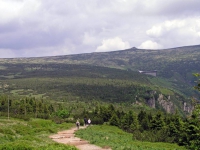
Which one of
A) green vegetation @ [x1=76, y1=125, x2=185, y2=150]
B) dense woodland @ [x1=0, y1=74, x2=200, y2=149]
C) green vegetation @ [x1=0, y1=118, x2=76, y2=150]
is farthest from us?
dense woodland @ [x1=0, y1=74, x2=200, y2=149]

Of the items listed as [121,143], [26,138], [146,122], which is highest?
[26,138]

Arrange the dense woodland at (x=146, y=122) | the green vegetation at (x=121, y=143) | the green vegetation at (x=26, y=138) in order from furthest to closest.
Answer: the dense woodland at (x=146, y=122)
the green vegetation at (x=121, y=143)
the green vegetation at (x=26, y=138)

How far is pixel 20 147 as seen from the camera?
21.7 metres

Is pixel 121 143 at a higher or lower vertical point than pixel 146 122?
higher

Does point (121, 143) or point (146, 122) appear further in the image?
point (146, 122)

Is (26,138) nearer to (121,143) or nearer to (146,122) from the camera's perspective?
(121,143)

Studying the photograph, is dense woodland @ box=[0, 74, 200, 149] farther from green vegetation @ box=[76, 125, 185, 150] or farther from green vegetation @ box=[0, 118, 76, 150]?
green vegetation @ box=[0, 118, 76, 150]

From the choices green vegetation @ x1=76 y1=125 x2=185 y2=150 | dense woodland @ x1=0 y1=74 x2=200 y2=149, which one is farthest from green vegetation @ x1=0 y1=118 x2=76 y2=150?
dense woodland @ x1=0 y1=74 x2=200 y2=149

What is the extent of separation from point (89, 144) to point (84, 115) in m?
49.7

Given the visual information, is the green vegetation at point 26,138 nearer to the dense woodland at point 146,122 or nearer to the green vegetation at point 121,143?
the green vegetation at point 121,143

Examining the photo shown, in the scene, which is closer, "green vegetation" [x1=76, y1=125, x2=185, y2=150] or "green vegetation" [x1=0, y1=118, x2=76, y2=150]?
"green vegetation" [x1=0, y1=118, x2=76, y2=150]

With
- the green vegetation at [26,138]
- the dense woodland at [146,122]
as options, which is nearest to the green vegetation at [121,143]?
the dense woodland at [146,122]

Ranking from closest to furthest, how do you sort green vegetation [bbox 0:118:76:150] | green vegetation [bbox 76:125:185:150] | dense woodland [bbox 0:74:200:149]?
green vegetation [bbox 0:118:76:150] < green vegetation [bbox 76:125:185:150] < dense woodland [bbox 0:74:200:149]

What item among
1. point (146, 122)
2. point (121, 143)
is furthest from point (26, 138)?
point (146, 122)
